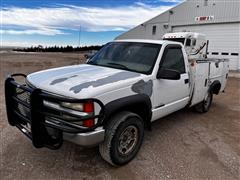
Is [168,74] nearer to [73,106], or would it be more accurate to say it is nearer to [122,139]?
[122,139]

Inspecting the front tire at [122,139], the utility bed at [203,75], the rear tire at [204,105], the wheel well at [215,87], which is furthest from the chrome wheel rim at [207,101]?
the front tire at [122,139]

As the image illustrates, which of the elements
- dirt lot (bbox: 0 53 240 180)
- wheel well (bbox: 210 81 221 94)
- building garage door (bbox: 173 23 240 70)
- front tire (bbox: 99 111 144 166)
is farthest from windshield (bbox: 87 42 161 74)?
building garage door (bbox: 173 23 240 70)

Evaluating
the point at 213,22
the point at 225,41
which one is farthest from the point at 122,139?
the point at 213,22

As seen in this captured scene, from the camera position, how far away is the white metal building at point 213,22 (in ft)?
51.6

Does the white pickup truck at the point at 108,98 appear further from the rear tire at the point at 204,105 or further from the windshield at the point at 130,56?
the rear tire at the point at 204,105

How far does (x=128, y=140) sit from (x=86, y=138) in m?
0.93

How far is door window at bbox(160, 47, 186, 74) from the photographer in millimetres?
3900

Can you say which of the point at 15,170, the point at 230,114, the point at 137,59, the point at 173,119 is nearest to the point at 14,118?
the point at 15,170

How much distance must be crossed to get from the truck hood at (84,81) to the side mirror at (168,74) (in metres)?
0.38

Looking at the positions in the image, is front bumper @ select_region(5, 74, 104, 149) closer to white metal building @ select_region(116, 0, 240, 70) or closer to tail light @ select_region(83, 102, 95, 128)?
tail light @ select_region(83, 102, 95, 128)

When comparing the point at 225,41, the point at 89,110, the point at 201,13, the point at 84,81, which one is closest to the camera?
the point at 89,110

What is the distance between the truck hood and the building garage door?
1477cm

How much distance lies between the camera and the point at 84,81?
293cm

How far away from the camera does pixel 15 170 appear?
2.99 m
